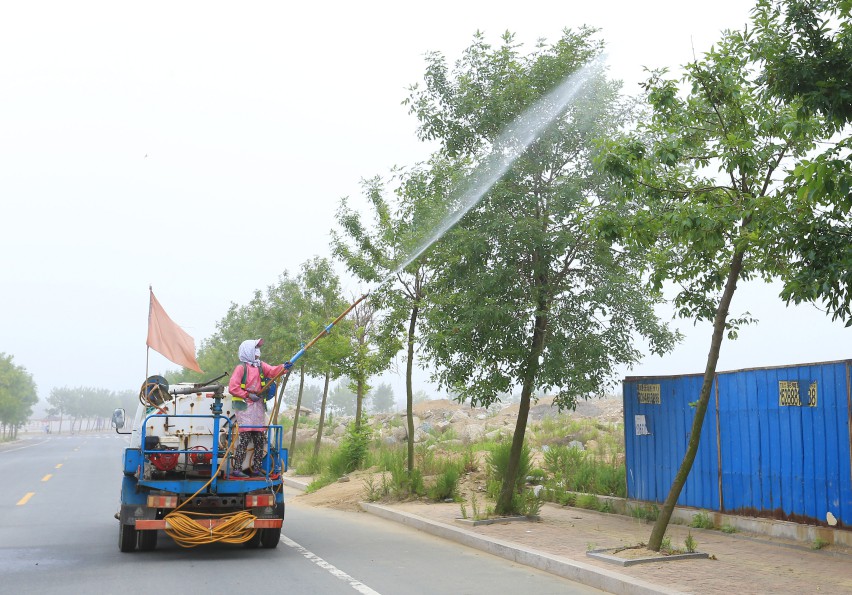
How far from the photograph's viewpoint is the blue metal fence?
9.83m

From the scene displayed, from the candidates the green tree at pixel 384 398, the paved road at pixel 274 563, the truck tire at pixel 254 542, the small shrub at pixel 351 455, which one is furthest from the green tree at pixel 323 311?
the green tree at pixel 384 398

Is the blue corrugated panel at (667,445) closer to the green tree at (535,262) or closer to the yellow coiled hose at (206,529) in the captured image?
the green tree at (535,262)

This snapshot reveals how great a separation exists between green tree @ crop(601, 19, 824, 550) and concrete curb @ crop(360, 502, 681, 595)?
3.73ft

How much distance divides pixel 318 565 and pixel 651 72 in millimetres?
6810

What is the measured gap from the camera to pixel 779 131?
890 centimetres

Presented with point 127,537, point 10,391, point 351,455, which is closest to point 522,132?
point 127,537

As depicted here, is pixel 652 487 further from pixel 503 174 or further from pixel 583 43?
pixel 583 43

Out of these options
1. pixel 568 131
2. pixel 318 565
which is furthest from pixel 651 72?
pixel 318 565

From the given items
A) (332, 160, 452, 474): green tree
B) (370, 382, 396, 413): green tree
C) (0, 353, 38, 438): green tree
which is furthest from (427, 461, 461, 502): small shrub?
(370, 382, 396, 413): green tree

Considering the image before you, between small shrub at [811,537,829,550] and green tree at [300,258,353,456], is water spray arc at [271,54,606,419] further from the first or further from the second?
green tree at [300,258,353,456]

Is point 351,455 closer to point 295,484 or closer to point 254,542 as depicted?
point 295,484

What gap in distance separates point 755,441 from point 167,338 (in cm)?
863

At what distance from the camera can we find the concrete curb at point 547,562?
7760mm

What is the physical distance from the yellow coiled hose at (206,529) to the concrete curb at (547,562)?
10.2 feet
